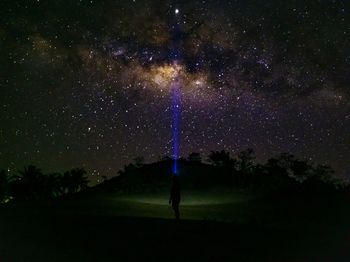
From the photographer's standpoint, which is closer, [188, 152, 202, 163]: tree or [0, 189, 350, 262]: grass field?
[0, 189, 350, 262]: grass field

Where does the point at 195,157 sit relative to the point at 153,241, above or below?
above

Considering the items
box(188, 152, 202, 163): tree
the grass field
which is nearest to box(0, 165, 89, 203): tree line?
box(188, 152, 202, 163): tree

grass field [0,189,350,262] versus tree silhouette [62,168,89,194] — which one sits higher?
tree silhouette [62,168,89,194]

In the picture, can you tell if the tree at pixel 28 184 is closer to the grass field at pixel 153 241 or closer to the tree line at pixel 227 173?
the tree line at pixel 227 173

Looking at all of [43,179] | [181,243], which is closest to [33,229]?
[181,243]

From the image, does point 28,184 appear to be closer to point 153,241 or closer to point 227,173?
point 227,173

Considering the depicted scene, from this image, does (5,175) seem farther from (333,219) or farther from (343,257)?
(343,257)

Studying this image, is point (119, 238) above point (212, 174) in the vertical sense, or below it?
below

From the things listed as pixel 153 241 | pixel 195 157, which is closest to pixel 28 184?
pixel 195 157

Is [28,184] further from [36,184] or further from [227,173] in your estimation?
[227,173]

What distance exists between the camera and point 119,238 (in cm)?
1803

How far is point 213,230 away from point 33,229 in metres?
6.85

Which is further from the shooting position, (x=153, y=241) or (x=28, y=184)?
(x=28, y=184)

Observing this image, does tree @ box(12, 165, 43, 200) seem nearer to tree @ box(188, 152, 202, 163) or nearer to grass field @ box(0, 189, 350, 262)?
tree @ box(188, 152, 202, 163)
